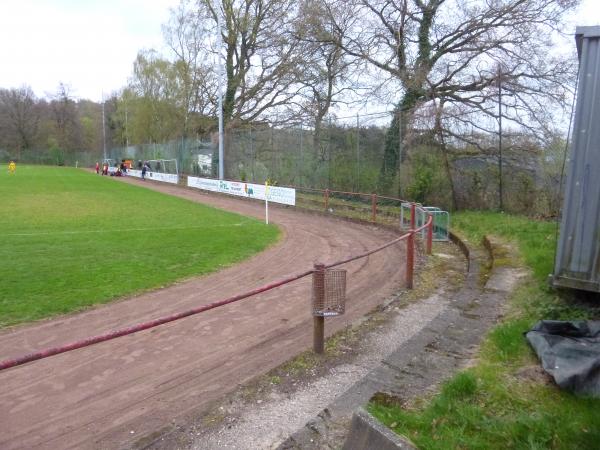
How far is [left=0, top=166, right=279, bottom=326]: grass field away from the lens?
25.5ft

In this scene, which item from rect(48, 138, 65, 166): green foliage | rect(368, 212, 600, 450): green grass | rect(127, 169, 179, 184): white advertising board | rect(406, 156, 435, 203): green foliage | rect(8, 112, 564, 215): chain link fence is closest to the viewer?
rect(368, 212, 600, 450): green grass

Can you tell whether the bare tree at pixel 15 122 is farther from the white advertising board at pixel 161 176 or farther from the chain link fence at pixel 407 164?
the chain link fence at pixel 407 164

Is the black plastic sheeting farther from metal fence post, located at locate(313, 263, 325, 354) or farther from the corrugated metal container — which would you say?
metal fence post, located at locate(313, 263, 325, 354)

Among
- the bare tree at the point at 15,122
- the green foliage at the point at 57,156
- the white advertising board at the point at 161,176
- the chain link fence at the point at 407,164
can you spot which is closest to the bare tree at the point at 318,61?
the chain link fence at the point at 407,164

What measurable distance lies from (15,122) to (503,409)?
365ft

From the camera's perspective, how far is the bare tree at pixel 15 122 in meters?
94.5

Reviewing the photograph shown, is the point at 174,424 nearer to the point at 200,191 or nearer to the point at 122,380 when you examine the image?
the point at 122,380

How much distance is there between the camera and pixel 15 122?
95.2 meters

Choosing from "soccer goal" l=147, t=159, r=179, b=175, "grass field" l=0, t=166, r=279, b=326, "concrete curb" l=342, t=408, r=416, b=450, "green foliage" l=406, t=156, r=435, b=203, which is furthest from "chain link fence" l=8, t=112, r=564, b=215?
"concrete curb" l=342, t=408, r=416, b=450

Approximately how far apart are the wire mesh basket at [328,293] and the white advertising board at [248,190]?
16.6 metres

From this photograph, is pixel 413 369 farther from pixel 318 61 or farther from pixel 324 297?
pixel 318 61

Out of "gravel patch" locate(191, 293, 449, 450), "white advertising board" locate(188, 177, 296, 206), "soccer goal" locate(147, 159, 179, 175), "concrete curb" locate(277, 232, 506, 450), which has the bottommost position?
"gravel patch" locate(191, 293, 449, 450)

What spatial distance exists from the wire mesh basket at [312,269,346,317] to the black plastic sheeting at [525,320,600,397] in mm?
2010

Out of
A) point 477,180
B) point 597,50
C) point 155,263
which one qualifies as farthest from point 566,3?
point 155,263
